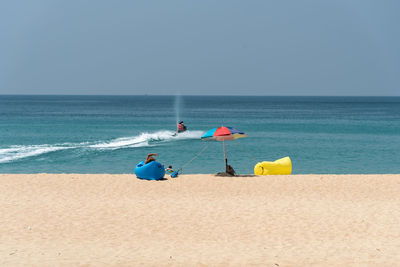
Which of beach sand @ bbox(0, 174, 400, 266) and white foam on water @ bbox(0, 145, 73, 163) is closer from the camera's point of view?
A: beach sand @ bbox(0, 174, 400, 266)

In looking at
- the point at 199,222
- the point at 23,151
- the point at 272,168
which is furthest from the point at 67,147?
the point at 199,222

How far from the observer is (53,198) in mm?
16281

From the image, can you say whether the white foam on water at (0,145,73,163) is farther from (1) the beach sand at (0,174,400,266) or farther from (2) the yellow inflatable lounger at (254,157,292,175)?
(2) the yellow inflatable lounger at (254,157,292,175)

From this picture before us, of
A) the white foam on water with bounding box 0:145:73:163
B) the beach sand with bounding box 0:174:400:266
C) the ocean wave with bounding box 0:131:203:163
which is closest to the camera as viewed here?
the beach sand with bounding box 0:174:400:266

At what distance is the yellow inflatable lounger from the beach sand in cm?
193

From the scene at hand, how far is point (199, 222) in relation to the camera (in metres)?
13.2

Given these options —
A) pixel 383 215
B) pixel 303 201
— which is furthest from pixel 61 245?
pixel 383 215

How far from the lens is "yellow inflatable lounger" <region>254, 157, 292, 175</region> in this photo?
21.9 metres

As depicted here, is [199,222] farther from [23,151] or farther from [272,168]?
[23,151]

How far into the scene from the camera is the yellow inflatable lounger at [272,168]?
21.9 meters

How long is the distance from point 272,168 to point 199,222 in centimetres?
961

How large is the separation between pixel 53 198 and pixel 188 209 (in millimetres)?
5270

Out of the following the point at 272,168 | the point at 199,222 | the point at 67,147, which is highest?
the point at 272,168

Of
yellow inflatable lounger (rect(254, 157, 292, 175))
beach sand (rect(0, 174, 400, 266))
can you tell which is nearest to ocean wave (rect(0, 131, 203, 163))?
beach sand (rect(0, 174, 400, 266))
